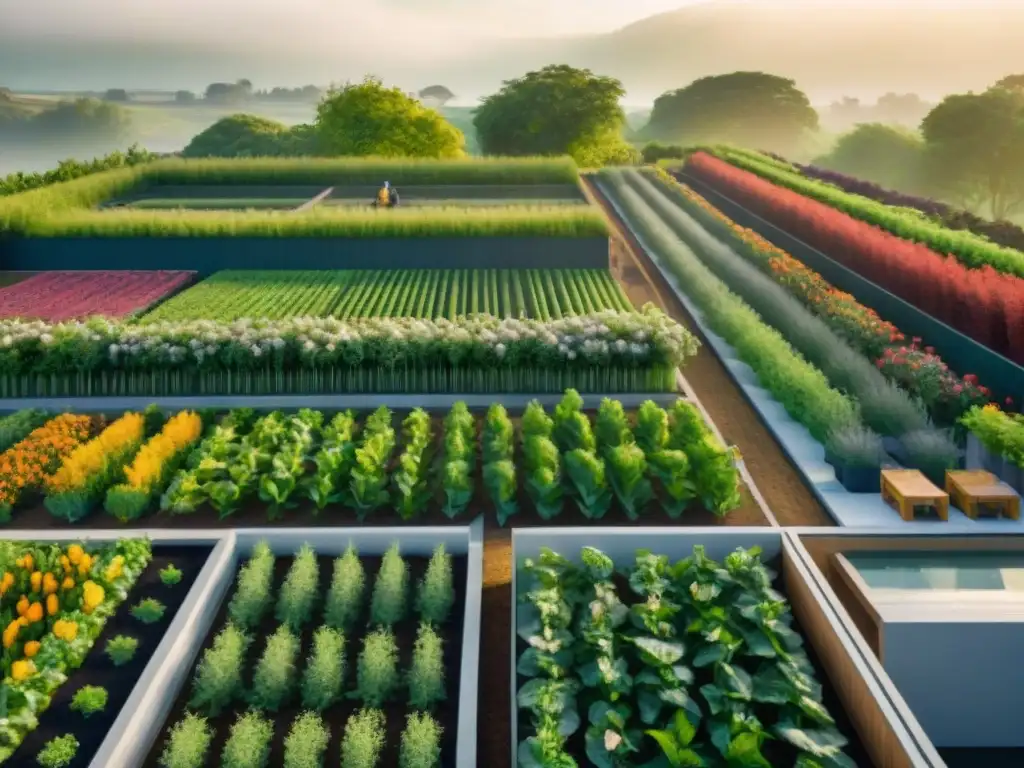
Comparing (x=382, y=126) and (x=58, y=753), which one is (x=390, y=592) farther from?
(x=382, y=126)

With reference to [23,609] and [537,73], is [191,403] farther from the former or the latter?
[537,73]

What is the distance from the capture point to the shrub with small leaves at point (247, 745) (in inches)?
244

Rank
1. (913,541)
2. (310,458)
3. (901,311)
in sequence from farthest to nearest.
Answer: (901,311) → (310,458) → (913,541)

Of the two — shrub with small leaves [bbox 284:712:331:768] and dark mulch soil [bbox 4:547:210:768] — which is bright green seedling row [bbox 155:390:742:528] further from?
shrub with small leaves [bbox 284:712:331:768]

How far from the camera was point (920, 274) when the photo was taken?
16047 mm

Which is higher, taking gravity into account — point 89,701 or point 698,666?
point 698,666

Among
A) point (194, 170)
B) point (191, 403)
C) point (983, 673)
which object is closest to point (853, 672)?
point (983, 673)

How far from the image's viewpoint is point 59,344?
1284 cm

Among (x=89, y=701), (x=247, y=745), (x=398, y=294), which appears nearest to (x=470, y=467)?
(x=247, y=745)

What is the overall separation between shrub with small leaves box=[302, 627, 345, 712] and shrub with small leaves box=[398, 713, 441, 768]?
2.56ft

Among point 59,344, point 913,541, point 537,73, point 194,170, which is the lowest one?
point 913,541

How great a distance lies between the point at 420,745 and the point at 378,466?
4.41 m

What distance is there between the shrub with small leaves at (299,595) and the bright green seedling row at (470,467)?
1.98 m

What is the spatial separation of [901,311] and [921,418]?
504 cm
